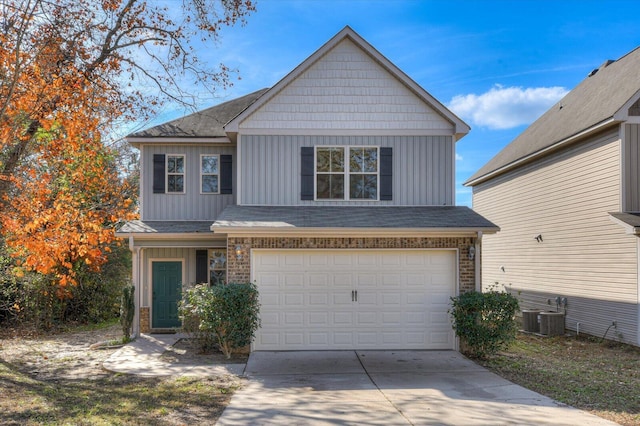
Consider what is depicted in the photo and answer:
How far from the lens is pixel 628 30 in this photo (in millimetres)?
15914

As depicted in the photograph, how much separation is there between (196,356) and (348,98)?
23.2 ft

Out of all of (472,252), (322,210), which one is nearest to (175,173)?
(322,210)

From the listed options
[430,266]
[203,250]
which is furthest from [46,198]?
[430,266]

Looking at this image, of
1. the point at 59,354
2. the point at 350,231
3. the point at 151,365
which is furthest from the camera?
the point at 59,354

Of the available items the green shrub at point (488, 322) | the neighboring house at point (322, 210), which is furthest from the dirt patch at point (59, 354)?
the green shrub at point (488, 322)

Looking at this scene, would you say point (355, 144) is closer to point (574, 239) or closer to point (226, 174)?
point (226, 174)

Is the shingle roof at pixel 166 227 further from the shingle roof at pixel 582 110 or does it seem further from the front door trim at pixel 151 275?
the shingle roof at pixel 582 110

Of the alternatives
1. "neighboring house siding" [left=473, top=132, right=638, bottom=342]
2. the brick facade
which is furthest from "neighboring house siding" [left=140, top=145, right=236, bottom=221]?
"neighboring house siding" [left=473, top=132, right=638, bottom=342]

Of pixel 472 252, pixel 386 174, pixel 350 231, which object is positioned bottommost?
pixel 472 252

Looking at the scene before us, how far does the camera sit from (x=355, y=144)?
12.4 metres

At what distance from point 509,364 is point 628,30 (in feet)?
40.8

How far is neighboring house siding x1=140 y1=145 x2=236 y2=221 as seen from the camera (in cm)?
1373

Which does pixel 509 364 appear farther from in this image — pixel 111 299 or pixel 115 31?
pixel 111 299

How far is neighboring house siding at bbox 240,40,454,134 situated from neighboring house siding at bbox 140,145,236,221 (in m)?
2.42
